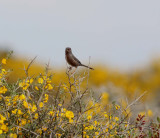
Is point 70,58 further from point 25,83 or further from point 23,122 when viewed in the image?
point 23,122

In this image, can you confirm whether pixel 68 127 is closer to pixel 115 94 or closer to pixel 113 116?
pixel 113 116

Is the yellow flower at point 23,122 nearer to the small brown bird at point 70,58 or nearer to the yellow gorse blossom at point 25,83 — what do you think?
the yellow gorse blossom at point 25,83

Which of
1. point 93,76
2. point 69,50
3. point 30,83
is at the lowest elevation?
point 30,83

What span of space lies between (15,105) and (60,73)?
2745 cm

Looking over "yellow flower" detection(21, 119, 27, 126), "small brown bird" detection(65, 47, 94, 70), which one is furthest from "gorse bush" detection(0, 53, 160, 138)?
"small brown bird" detection(65, 47, 94, 70)

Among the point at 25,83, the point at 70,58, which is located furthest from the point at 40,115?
the point at 70,58

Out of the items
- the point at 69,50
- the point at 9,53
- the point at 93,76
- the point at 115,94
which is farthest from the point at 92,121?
the point at 93,76

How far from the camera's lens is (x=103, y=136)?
436 cm

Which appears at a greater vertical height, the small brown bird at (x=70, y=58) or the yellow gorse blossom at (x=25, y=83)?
the small brown bird at (x=70, y=58)

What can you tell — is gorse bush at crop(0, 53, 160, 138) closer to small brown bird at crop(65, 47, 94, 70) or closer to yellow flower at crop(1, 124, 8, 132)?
yellow flower at crop(1, 124, 8, 132)

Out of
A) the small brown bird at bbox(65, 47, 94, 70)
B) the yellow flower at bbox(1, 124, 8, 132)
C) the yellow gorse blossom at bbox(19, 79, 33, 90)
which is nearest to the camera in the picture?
the yellow flower at bbox(1, 124, 8, 132)

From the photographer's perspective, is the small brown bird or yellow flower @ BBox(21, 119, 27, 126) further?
the small brown bird

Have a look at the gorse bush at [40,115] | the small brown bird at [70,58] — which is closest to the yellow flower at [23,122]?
the gorse bush at [40,115]

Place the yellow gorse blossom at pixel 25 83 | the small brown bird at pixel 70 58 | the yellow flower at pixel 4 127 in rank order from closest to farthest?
the yellow flower at pixel 4 127
the yellow gorse blossom at pixel 25 83
the small brown bird at pixel 70 58
